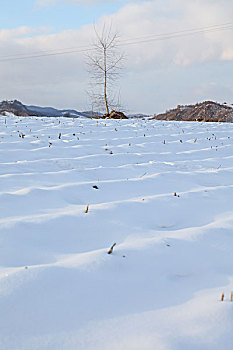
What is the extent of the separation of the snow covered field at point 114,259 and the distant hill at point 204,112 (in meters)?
29.7

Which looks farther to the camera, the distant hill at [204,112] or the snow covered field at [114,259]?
the distant hill at [204,112]

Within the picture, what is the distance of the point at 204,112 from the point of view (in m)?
38.5

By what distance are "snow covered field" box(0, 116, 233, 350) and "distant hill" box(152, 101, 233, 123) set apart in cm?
2973

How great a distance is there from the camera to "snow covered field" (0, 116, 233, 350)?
4.11ft

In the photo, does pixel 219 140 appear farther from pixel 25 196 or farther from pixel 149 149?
pixel 25 196

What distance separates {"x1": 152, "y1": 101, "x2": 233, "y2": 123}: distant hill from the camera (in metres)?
33.6

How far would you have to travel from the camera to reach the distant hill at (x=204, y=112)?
110ft

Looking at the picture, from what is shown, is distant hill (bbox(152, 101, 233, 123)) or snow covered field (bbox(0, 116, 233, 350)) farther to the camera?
distant hill (bbox(152, 101, 233, 123))

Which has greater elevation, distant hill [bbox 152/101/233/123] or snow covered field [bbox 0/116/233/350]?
distant hill [bbox 152/101/233/123]

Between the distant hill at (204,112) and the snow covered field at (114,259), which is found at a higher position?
the distant hill at (204,112)

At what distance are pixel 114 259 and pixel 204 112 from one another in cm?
3923

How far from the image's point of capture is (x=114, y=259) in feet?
5.98

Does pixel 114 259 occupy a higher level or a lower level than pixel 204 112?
lower

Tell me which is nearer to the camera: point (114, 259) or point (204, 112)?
point (114, 259)
